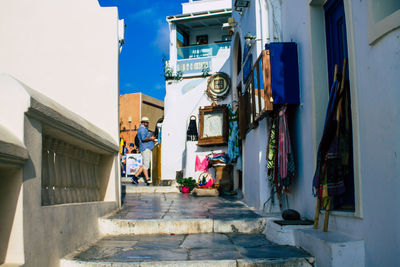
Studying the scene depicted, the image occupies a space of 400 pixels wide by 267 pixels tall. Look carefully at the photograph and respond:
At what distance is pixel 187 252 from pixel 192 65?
43.8 feet

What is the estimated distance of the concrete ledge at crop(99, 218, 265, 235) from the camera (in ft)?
15.4

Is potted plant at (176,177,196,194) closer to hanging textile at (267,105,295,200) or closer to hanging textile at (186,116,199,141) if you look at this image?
hanging textile at (186,116,199,141)

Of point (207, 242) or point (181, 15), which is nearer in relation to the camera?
point (207, 242)

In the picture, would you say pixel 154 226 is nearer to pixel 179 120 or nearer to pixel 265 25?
pixel 265 25

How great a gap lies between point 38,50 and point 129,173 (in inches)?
472

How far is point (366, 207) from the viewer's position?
306 cm

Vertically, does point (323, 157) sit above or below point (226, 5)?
below

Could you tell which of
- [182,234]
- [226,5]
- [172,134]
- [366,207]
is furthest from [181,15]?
[366,207]

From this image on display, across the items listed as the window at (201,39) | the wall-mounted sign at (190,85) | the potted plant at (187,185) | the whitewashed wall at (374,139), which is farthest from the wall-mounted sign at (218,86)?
the whitewashed wall at (374,139)

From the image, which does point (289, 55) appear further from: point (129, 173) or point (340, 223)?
point (129, 173)

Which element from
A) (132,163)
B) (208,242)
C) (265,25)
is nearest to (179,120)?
(132,163)

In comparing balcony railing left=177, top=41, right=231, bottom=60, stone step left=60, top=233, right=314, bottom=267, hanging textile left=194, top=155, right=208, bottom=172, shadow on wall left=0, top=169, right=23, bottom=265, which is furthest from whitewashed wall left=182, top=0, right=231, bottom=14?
shadow on wall left=0, top=169, right=23, bottom=265

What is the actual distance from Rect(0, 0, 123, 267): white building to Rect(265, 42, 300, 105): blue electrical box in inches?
94.3

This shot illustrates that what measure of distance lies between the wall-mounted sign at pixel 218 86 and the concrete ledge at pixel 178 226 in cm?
973
